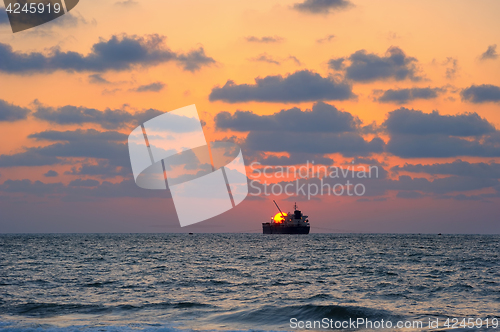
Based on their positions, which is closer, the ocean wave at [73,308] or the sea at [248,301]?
the sea at [248,301]

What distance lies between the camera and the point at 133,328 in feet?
76.6

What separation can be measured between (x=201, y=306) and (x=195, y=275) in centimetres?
1711

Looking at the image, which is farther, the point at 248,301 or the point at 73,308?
the point at 248,301

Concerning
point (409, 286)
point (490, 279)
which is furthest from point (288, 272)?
point (490, 279)

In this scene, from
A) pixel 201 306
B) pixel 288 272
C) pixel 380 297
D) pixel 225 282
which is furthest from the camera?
pixel 288 272

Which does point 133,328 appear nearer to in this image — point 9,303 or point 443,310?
point 9,303

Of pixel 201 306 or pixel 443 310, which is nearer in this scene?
pixel 443 310

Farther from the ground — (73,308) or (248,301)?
(73,308)

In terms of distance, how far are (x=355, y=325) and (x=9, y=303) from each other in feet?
75.6

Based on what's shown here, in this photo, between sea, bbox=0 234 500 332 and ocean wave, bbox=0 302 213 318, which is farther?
ocean wave, bbox=0 302 213 318

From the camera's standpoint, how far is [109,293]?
34.6 metres

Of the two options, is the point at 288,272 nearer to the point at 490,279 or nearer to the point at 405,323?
the point at 490,279

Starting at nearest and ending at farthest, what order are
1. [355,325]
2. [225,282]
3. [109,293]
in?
1. [355,325]
2. [109,293]
3. [225,282]

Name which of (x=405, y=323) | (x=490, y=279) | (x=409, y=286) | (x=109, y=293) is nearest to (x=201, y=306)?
(x=109, y=293)
